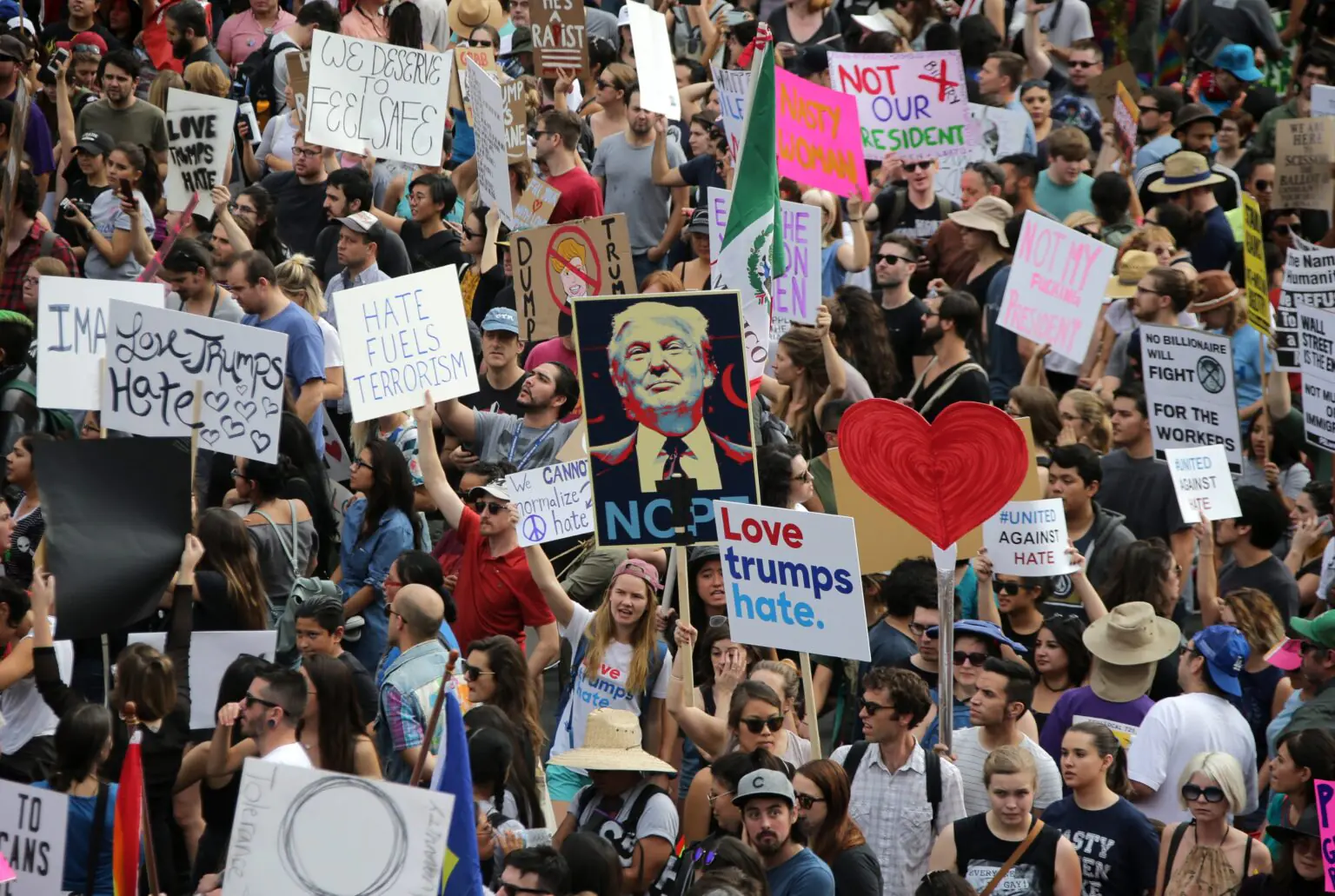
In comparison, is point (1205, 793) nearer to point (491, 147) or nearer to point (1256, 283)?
point (1256, 283)

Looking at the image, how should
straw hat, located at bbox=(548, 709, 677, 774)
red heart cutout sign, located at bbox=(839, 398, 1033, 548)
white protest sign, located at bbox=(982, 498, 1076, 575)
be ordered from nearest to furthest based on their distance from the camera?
straw hat, located at bbox=(548, 709, 677, 774), red heart cutout sign, located at bbox=(839, 398, 1033, 548), white protest sign, located at bbox=(982, 498, 1076, 575)

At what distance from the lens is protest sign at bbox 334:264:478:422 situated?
33.6 feet

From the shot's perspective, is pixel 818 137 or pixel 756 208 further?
pixel 818 137

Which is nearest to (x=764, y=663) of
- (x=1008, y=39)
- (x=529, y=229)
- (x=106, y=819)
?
(x=106, y=819)

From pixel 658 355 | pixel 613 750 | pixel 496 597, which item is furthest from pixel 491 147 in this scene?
pixel 613 750

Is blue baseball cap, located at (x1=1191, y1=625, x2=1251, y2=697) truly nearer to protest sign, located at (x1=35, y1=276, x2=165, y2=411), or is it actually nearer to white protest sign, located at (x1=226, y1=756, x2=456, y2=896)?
white protest sign, located at (x1=226, y1=756, x2=456, y2=896)

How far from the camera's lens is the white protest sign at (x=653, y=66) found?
13.7 meters

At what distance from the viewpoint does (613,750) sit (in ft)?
24.9

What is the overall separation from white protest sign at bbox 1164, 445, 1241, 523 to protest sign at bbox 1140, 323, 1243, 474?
0.46 m

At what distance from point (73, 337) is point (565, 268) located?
2856mm

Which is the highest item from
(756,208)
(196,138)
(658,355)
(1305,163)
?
(196,138)

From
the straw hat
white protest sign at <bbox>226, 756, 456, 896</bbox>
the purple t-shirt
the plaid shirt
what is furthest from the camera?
the plaid shirt

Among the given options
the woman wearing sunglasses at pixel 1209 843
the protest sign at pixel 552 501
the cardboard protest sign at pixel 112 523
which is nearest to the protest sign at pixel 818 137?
the protest sign at pixel 552 501

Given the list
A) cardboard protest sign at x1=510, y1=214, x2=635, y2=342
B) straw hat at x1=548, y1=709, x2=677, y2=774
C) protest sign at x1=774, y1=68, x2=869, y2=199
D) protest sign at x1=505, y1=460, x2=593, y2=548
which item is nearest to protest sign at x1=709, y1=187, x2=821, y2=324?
cardboard protest sign at x1=510, y1=214, x2=635, y2=342
